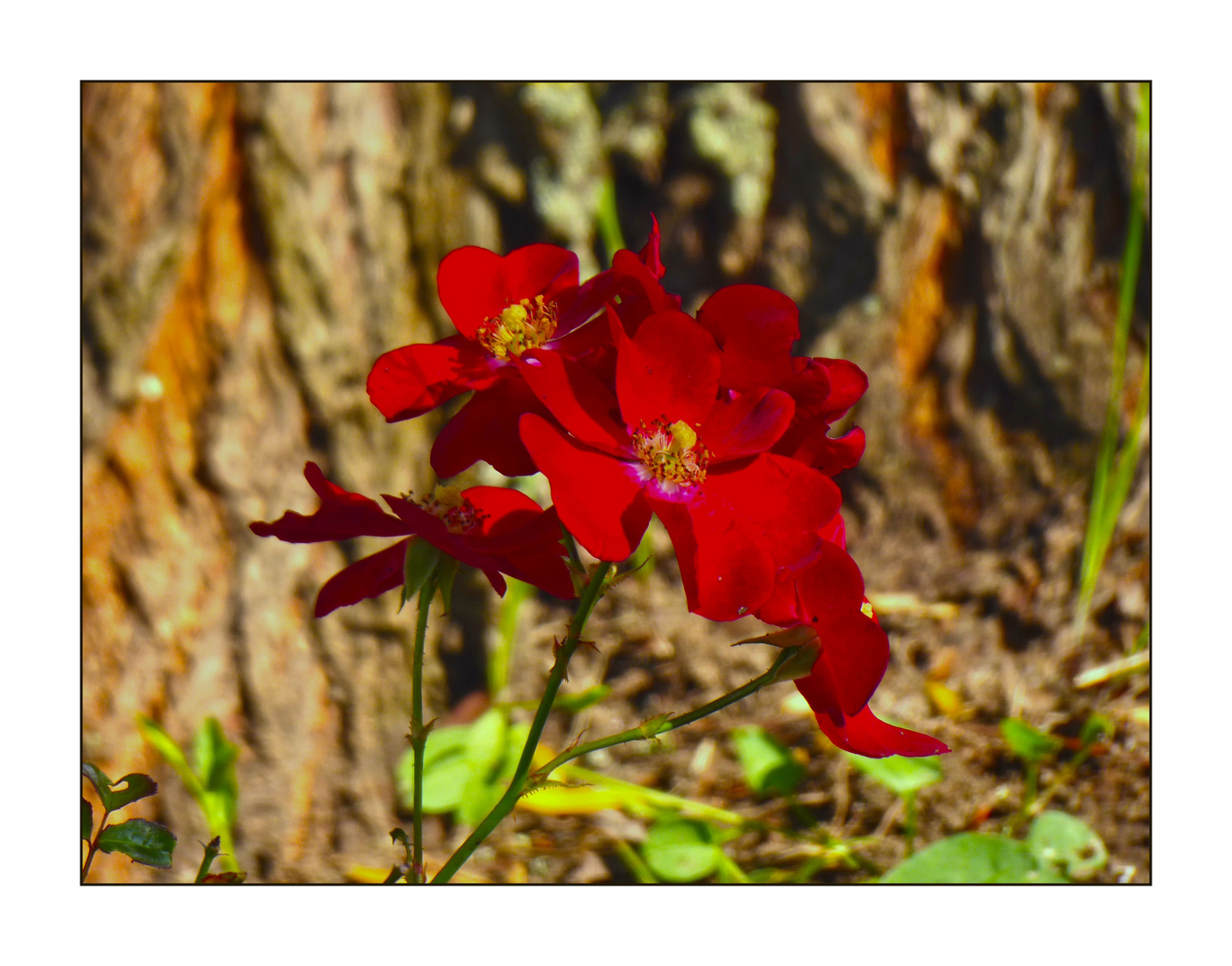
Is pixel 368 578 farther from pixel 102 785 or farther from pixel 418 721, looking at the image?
pixel 102 785

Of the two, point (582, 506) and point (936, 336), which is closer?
point (582, 506)

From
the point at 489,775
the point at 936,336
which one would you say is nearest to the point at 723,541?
the point at 489,775

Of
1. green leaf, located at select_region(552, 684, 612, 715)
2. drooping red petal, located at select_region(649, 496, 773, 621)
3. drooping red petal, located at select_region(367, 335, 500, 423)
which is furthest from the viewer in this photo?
green leaf, located at select_region(552, 684, 612, 715)

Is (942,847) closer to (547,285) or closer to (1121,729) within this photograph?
(1121,729)

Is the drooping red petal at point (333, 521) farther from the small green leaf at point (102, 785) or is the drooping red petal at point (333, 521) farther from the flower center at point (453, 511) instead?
the small green leaf at point (102, 785)

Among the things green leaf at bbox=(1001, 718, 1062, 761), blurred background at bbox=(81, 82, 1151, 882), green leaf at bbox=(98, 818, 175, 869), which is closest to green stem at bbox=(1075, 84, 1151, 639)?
blurred background at bbox=(81, 82, 1151, 882)

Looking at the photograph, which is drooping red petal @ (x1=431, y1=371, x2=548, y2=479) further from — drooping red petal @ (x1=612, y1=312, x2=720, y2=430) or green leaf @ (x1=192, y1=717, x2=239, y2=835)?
green leaf @ (x1=192, y1=717, x2=239, y2=835)

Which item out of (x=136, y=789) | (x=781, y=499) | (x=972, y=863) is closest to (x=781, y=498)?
(x=781, y=499)
